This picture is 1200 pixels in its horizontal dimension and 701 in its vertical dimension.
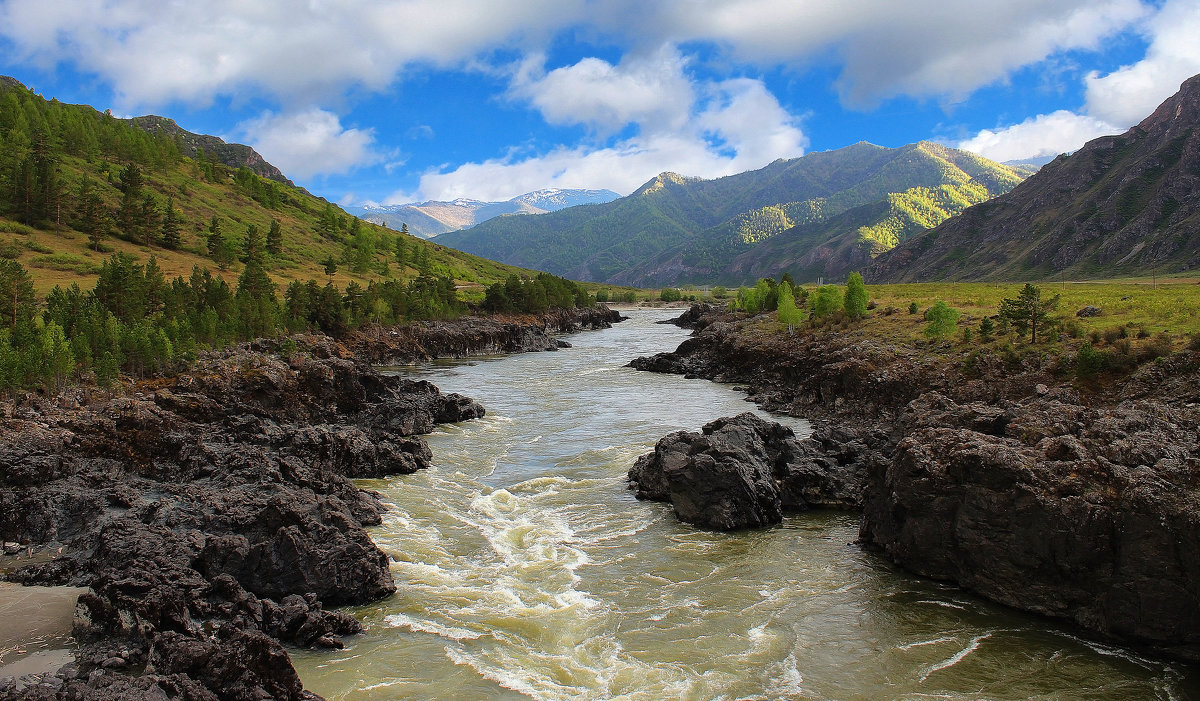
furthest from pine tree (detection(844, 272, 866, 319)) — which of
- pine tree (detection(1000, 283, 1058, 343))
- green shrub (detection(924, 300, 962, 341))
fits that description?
pine tree (detection(1000, 283, 1058, 343))

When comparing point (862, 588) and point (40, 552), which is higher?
point (40, 552)

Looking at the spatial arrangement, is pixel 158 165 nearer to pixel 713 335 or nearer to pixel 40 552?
pixel 713 335

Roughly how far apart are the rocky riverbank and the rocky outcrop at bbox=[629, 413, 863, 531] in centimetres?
83

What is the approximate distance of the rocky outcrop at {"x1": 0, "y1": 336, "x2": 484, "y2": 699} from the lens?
1303 centimetres

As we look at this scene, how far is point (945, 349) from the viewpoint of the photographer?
41.8 metres

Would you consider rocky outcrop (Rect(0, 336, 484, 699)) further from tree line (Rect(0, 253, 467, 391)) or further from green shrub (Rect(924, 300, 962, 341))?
green shrub (Rect(924, 300, 962, 341))

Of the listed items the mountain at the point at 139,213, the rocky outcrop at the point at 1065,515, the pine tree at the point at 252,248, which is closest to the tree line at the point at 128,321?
the mountain at the point at 139,213

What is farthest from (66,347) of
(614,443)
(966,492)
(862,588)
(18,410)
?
(966,492)

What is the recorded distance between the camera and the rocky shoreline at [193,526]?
12992mm

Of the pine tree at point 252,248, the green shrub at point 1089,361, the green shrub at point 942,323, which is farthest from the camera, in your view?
the pine tree at point 252,248

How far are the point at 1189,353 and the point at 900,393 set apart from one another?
13467 millimetres

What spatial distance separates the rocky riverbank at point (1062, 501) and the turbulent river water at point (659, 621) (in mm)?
879

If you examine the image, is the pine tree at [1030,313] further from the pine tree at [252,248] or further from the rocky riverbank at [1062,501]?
the pine tree at [252,248]

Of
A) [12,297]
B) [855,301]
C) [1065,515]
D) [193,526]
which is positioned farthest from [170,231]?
[1065,515]
